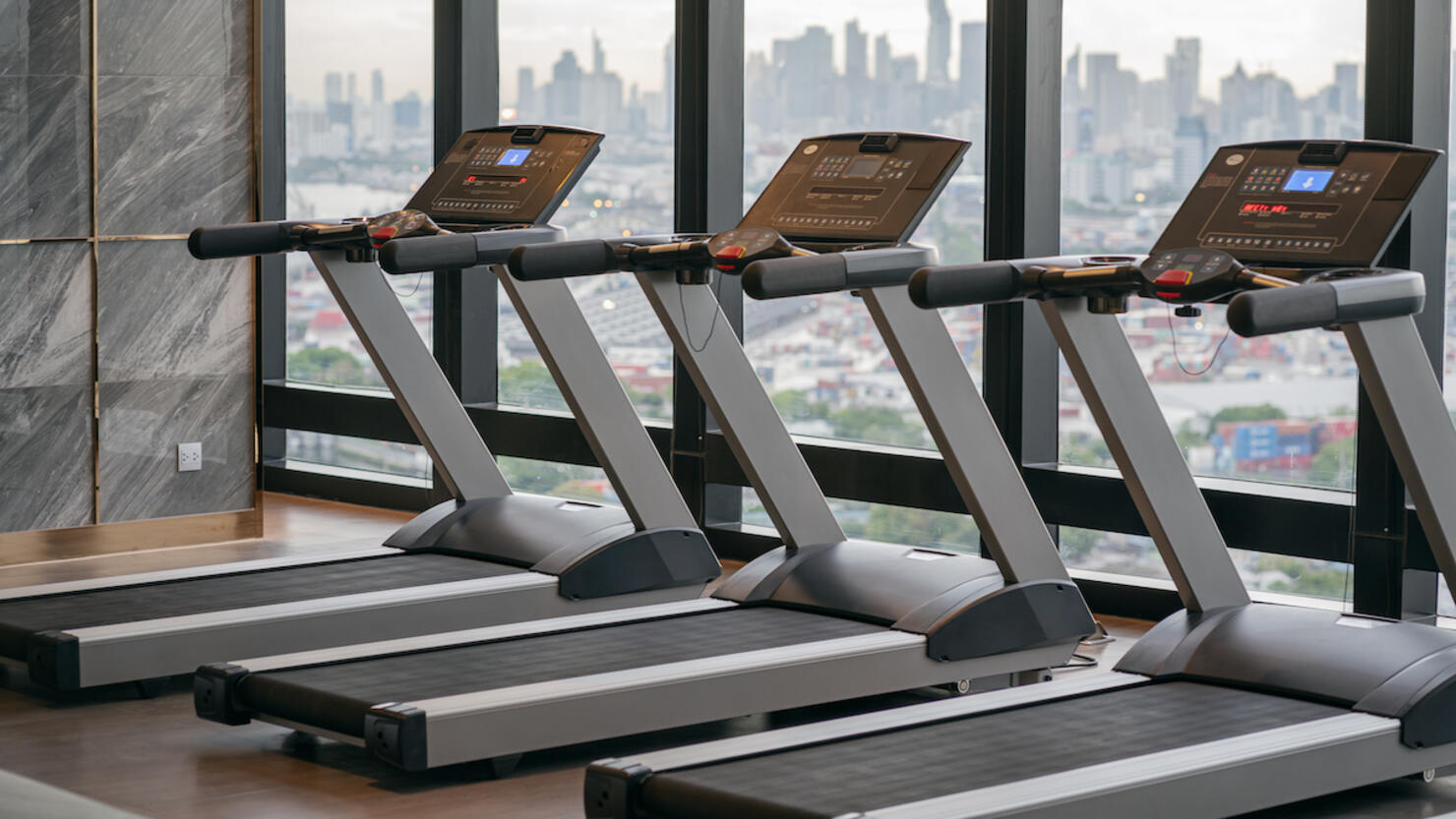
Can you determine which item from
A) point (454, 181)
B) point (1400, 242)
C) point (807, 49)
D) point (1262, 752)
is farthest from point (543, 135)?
point (1262, 752)

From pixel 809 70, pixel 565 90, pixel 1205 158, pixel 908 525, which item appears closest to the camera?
pixel 1205 158

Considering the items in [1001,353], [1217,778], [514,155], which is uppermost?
[514,155]

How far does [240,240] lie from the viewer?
5.46 metres

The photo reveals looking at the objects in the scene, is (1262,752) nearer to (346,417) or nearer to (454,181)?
(454,181)

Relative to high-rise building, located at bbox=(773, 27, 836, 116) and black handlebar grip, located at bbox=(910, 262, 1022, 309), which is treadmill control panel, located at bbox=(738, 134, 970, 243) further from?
high-rise building, located at bbox=(773, 27, 836, 116)

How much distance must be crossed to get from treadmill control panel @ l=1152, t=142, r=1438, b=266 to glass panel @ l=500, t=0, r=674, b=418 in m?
3.01

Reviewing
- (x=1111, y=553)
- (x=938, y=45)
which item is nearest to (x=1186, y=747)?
(x=1111, y=553)

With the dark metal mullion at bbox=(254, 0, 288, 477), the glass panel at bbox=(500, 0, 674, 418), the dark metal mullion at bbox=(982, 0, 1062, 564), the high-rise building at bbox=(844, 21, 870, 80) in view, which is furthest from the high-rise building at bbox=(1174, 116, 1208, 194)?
the dark metal mullion at bbox=(254, 0, 288, 477)

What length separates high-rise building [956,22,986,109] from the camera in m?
6.09

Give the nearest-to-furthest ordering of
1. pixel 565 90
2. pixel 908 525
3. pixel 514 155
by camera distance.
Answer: pixel 514 155
pixel 908 525
pixel 565 90

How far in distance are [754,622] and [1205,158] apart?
2.04 m

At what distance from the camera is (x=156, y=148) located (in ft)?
22.0

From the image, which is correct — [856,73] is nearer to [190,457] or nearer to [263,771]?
[190,457]

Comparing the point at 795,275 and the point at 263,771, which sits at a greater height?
the point at 795,275
